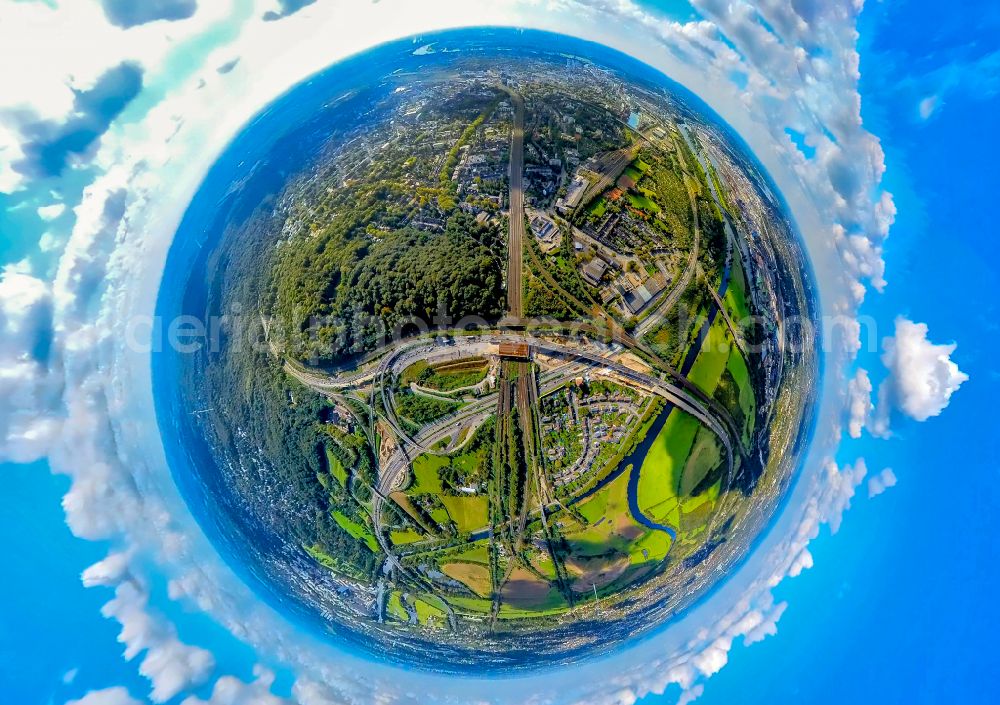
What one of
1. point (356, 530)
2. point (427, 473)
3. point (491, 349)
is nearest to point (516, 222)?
point (491, 349)

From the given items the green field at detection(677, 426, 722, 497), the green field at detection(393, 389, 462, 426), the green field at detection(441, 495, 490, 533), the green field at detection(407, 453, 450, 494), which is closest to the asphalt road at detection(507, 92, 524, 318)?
the green field at detection(393, 389, 462, 426)

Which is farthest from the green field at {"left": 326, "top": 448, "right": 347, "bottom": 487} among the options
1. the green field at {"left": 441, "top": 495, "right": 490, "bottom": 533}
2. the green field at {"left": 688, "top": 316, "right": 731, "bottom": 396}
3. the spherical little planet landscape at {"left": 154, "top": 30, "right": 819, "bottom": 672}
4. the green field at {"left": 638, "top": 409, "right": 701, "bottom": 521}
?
the green field at {"left": 688, "top": 316, "right": 731, "bottom": 396}

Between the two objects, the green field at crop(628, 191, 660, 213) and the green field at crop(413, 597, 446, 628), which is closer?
the green field at crop(628, 191, 660, 213)

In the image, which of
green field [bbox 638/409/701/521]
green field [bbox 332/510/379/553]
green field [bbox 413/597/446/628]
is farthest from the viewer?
green field [bbox 413/597/446/628]

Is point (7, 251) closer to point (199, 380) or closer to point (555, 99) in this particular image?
point (199, 380)

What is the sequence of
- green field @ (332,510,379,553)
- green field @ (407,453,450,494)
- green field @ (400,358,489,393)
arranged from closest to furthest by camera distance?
green field @ (400,358,489,393), green field @ (407,453,450,494), green field @ (332,510,379,553)

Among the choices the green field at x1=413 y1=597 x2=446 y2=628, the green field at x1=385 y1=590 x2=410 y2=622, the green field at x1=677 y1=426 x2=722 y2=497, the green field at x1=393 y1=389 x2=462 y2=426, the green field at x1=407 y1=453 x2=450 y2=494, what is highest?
the green field at x1=393 y1=389 x2=462 y2=426

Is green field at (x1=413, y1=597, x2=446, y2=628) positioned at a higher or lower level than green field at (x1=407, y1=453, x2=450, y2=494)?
lower

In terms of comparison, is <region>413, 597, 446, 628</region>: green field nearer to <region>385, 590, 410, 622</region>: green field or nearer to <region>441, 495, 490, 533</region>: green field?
<region>385, 590, 410, 622</region>: green field

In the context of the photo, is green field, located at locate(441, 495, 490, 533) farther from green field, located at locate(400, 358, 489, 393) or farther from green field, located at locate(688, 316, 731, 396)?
green field, located at locate(688, 316, 731, 396)
